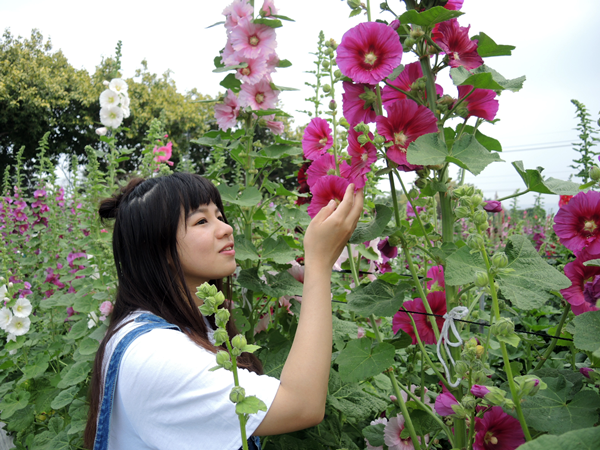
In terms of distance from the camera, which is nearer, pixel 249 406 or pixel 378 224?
pixel 249 406

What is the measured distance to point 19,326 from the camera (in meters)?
2.34

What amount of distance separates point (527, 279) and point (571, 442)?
0.31 meters

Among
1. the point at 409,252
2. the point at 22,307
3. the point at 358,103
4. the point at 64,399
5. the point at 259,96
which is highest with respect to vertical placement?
the point at 259,96

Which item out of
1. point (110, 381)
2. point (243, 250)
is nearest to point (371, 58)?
point (243, 250)

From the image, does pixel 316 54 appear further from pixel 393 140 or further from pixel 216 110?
pixel 393 140

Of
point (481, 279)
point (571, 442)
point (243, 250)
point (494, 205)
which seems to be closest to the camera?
point (571, 442)

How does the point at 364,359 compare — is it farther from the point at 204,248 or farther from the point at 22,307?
the point at 22,307

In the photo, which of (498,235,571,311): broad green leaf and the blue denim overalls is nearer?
(498,235,571,311): broad green leaf

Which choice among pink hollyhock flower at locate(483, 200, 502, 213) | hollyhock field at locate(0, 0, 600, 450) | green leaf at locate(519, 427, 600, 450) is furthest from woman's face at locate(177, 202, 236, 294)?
green leaf at locate(519, 427, 600, 450)

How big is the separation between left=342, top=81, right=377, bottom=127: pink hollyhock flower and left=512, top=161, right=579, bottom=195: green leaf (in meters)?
0.36

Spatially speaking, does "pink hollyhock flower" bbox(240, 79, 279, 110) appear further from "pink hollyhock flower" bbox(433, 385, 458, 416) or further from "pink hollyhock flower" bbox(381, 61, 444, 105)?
"pink hollyhock flower" bbox(433, 385, 458, 416)

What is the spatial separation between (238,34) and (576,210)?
1.17 meters

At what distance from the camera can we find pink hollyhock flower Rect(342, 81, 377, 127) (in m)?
1.01

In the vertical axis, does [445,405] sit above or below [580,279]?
below
